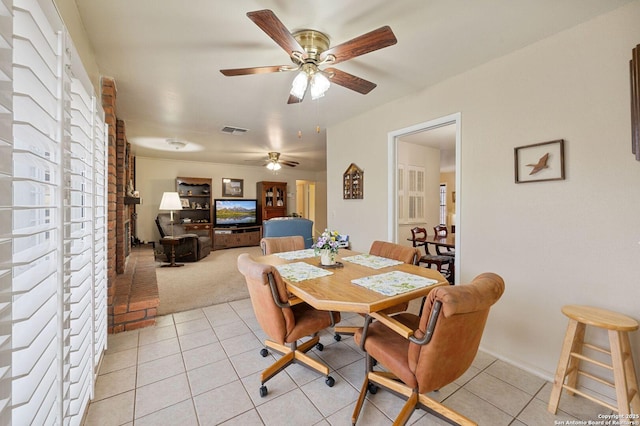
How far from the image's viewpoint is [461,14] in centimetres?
165

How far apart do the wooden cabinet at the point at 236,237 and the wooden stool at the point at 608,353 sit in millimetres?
6907

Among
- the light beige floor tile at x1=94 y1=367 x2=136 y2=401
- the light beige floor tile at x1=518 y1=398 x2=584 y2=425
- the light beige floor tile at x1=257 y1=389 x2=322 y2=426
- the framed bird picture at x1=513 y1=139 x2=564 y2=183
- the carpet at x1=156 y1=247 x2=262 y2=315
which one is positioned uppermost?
the framed bird picture at x1=513 y1=139 x2=564 y2=183

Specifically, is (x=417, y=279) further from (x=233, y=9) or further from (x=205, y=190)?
(x=205, y=190)

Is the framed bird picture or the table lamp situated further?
the table lamp

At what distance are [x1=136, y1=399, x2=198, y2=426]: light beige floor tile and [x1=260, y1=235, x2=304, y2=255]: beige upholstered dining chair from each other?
4.69 ft

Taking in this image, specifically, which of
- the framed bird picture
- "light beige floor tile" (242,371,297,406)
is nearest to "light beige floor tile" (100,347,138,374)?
"light beige floor tile" (242,371,297,406)

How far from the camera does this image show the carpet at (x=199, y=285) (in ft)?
10.7

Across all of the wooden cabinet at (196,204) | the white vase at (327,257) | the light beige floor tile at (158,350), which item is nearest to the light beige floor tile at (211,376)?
the light beige floor tile at (158,350)

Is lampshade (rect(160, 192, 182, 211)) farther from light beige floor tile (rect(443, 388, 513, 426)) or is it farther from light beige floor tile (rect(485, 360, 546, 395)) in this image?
light beige floor tile (rect(485, 360, 546, 395))

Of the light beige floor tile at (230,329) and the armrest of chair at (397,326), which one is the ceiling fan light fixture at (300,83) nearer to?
the armrest of chair at (397,326)

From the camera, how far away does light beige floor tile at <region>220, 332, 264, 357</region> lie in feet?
7.35

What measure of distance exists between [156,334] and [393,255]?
7.69ft

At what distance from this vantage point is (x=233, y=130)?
432 centimetres

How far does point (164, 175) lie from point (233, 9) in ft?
21.0
